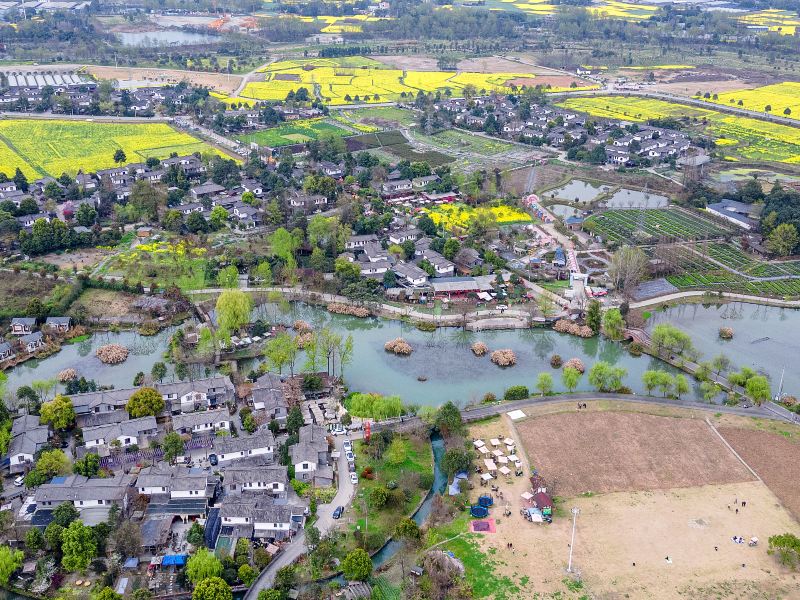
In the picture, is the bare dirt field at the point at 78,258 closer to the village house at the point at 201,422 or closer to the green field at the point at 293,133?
the village house at the point at 201,422

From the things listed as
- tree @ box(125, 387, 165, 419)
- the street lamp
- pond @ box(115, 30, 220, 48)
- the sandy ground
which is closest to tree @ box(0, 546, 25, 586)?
tree @ box(125, 387, 165, 419)

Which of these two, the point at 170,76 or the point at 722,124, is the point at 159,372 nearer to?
the point at 722,124

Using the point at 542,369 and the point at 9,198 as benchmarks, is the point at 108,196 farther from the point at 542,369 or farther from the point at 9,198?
the point at 542,369

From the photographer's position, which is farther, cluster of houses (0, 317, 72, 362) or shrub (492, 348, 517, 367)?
shrub (492, 348, 517, 367)

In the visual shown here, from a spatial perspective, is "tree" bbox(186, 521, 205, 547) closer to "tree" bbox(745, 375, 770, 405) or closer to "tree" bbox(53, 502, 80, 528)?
"tree" bbox(53, 502, 80, 528)

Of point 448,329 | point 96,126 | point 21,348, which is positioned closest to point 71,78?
point 96,126

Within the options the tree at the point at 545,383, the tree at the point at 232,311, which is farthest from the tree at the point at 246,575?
the tree at the point at 545,383
